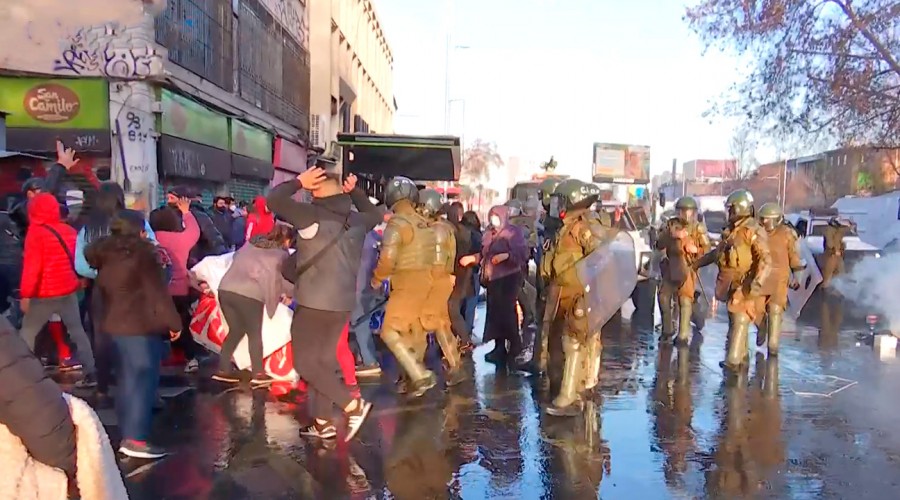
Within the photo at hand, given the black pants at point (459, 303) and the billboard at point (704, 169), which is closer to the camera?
the black pants at point (459, 303)

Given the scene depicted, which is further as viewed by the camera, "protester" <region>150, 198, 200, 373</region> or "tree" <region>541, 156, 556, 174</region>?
"tree" <region>541, 156, 556, 174</region>

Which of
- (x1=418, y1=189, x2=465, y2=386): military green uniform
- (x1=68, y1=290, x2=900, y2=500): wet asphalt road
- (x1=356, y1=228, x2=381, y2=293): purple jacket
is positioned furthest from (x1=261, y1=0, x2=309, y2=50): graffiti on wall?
(x1=68, y1=290, x2=900, y2=500): wet asphalt road

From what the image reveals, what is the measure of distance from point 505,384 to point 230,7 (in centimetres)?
1408

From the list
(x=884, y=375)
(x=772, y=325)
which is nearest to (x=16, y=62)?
(x=772, y=325)

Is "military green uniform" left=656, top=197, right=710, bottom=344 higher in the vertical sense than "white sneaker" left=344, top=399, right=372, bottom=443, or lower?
higher

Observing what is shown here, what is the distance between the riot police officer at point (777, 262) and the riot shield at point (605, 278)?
3069 millimetres

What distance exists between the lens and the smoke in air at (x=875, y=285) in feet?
45.9

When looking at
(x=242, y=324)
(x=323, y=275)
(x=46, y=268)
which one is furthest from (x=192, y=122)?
(x=323, y=275)

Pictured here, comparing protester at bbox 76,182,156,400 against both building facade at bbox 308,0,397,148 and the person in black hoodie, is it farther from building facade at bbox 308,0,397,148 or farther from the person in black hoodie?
building facade at bbox 308,0,397,148

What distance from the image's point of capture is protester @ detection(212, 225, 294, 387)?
Result: 22.7ft

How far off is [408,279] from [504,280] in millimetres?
2051

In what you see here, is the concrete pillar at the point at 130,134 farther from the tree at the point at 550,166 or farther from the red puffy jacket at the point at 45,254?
the tree at the point at 550,166

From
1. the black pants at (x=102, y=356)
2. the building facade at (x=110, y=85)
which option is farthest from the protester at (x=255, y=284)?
the building facade at (x=110, y=85)

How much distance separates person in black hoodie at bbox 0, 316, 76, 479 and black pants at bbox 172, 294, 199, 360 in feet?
19.1
